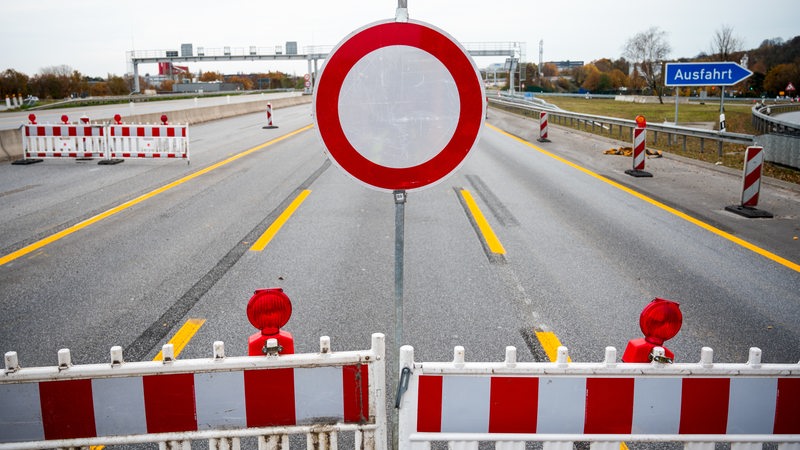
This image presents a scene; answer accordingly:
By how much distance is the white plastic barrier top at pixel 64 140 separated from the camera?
52.6 ft

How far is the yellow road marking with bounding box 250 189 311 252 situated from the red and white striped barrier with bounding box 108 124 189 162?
5.76 meters

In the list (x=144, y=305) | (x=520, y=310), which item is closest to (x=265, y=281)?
(x=144, y=305)

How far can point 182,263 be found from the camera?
7.09m

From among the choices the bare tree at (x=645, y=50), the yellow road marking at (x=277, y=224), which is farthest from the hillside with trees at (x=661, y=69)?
the yellow road marking at (x=277, y=224)

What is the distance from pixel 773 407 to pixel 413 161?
1.82 m

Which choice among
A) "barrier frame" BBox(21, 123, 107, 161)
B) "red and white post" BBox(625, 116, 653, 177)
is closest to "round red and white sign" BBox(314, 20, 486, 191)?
"red and white post" BBox(625, 116, 653, 177)

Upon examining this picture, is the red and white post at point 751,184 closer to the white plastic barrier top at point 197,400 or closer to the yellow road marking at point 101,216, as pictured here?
the white plastic barrier top at point 197,400

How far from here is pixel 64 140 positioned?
53.5 feet

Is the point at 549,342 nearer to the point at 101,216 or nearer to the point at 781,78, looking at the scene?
the point at 101,216

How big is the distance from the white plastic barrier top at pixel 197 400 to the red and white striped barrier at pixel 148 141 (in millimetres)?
14248

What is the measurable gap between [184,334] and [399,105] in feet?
10.8

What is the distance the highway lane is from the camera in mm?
5000

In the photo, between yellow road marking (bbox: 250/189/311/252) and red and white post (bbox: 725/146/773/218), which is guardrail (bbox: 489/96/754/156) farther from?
yellow road marking (bbox: 250/189/311/252)

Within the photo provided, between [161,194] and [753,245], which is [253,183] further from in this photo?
[753,245]
